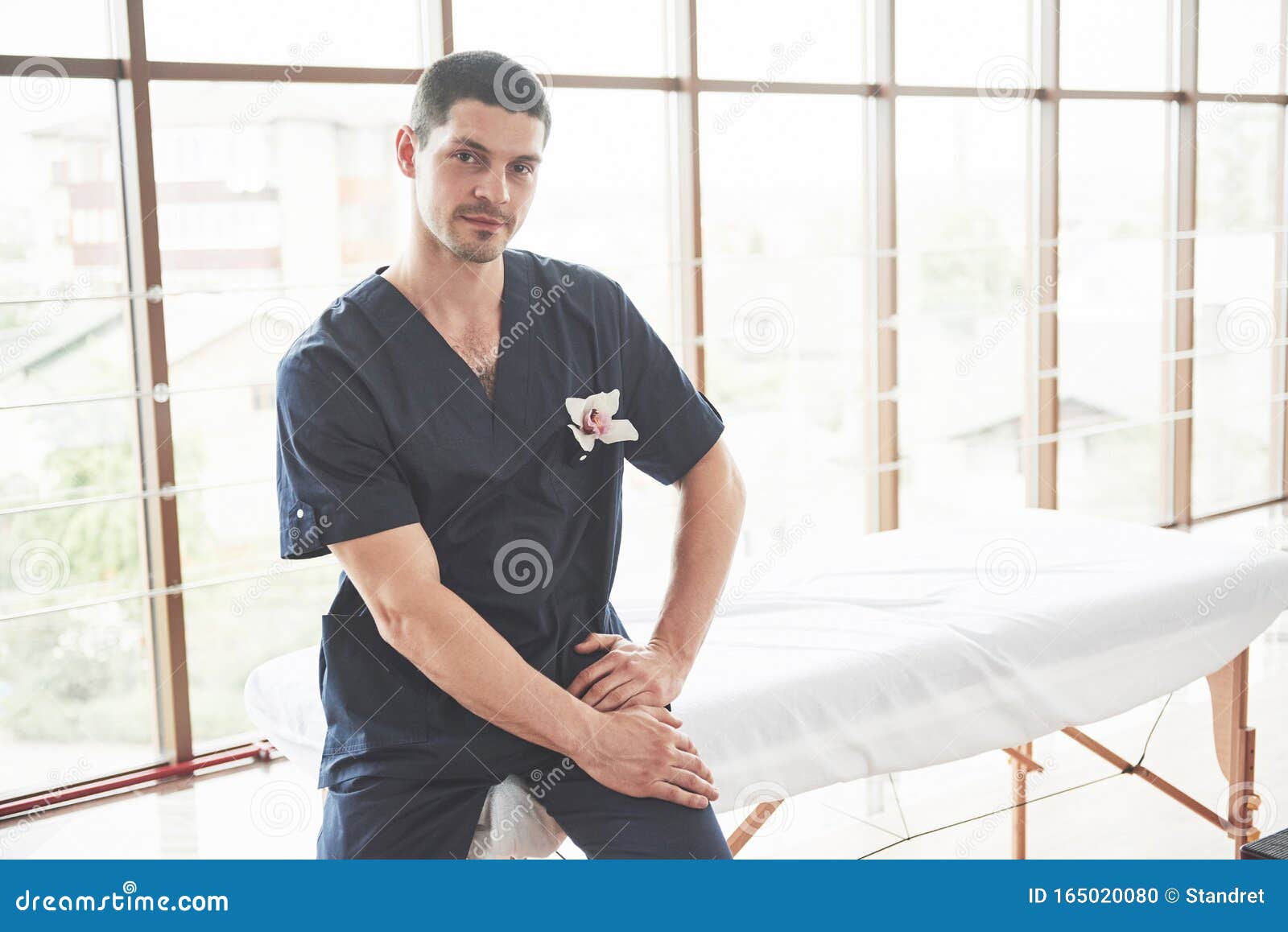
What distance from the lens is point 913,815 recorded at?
2.67 m

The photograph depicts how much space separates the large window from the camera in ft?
9.30

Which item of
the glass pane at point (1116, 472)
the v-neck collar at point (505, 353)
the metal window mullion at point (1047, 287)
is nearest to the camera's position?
the v-neck collar at point (505, 353)

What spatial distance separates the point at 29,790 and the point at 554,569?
1864mm

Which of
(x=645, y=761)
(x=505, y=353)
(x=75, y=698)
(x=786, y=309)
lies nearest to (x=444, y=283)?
(x=505, y=353)

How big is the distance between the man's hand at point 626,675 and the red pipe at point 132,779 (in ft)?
5.58

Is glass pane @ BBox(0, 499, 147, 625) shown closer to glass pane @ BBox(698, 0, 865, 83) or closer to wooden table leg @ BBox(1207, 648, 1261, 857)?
glass pane @ BBox(698, 0, 865, 83)

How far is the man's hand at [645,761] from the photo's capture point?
1.48m

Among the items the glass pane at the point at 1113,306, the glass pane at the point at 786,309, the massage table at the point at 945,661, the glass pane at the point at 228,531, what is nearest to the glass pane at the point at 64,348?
the glass pane at the point at 228,531

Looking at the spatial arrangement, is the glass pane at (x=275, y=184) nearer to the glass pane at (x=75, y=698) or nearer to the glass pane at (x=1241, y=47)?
the glass pane at (x=75, y=698)

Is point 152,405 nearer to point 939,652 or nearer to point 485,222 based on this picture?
point 485,222

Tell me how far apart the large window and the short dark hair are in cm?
102

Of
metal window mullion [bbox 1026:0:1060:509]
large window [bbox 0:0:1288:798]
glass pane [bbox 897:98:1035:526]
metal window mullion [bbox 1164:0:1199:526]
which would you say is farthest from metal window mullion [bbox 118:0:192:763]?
metal window mullion [bbox 1164:0:1199:526]

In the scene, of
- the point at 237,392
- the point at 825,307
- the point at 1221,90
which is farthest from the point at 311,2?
the point at 1221,90

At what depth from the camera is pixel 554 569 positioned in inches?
60.1
